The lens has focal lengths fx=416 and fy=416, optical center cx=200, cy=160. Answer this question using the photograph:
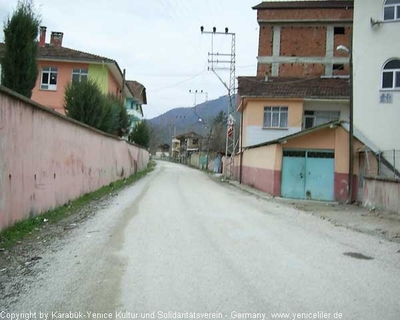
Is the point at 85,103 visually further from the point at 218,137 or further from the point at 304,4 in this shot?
the point at 218,137

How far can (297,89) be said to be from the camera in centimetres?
3075

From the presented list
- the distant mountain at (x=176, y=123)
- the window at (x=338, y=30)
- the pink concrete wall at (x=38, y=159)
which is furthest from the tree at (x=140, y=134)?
the distant mountain at (x=176, y=123)

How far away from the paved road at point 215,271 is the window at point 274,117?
20866mm

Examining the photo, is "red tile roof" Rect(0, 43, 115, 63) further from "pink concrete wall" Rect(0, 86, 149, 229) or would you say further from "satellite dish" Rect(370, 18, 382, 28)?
"satellite dish" Rect(370, 18, 382, 28)

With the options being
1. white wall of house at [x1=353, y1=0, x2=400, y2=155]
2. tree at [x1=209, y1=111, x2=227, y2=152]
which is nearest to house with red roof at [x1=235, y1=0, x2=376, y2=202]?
white wall of house at [x1=353, y1=0, x2=400, y2=155]

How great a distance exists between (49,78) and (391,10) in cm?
2459

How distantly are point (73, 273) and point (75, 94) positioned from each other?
50.5 feet

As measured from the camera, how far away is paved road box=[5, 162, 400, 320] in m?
4.58

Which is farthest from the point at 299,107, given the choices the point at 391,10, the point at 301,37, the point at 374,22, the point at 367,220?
the point at 367,220

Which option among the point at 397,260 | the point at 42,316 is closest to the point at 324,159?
the point at 397,260

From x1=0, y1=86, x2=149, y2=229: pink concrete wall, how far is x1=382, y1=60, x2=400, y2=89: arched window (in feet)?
44.9

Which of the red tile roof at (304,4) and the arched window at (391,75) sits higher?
the red tile roof at (304,4)

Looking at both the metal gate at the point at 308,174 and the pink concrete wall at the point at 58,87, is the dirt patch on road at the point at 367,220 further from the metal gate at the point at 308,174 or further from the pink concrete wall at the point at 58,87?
the pink concrete wall at the point at 58,87

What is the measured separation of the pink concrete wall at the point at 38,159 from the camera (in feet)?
25.8
